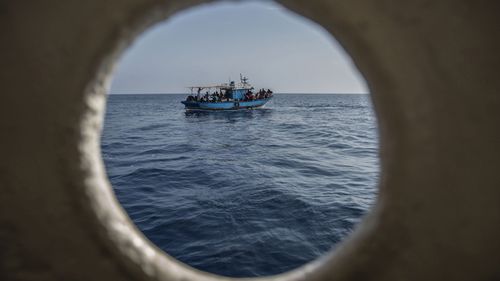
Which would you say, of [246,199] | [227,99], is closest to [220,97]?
[227,99]

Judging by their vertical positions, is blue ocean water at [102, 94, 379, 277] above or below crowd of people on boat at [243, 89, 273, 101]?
below

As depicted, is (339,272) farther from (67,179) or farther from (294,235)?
(294,235)

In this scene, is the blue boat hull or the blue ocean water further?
the blue boat hull

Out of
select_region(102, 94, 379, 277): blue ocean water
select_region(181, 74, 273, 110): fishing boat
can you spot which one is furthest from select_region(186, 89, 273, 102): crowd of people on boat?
select_region(102, 94, 379, 277): blue ocean water

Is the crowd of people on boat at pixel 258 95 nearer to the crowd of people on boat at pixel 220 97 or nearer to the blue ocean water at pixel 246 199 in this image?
the crowd of people on boat at pixel 220 97

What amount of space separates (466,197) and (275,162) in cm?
1159

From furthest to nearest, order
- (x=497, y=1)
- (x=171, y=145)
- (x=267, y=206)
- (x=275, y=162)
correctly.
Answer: (x=171, y=145), (x=275, y=162), (x=267, y=206), (x=497, y=1)

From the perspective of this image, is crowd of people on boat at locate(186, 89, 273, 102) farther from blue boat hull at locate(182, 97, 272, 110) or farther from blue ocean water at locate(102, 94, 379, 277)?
blue ocean water at locate(102, 94, 379, 277)

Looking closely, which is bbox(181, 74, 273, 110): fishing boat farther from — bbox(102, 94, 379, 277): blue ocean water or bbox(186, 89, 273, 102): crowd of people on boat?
bbox(102, 94, 379, 277): blue ocean water

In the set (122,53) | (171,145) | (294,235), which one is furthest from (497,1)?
(171,145)

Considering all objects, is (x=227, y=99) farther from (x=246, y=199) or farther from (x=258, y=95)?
(x=246, y=199)

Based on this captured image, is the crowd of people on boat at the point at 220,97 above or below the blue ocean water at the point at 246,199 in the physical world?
above

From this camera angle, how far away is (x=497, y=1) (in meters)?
0.87

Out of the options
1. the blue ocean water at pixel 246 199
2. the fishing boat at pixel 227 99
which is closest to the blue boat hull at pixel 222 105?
the fishing boat at pixel 227 99
